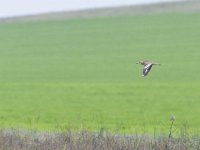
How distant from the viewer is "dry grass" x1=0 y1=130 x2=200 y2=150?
7810 mm

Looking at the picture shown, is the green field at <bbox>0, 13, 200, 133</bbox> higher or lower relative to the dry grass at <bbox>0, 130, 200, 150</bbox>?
higher

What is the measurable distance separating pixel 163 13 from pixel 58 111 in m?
39.7

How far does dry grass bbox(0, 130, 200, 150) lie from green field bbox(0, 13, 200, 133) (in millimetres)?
573

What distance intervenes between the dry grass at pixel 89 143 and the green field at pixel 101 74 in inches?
22.6

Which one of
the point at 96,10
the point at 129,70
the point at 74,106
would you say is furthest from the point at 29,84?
the point at 96,10

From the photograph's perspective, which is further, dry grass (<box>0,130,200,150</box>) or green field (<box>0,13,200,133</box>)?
green field (<box>0,13,200,133</box>)

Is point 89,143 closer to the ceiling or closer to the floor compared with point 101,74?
closer to the floor

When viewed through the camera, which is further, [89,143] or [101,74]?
[101,74]

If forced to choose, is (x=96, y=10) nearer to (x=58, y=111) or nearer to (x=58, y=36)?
(x=58, y=36)

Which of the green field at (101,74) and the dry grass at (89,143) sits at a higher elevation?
the green field at (101,74)

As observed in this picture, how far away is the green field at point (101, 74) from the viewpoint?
17.3 metres

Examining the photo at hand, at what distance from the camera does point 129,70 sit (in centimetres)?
3019

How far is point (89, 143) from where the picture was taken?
793 centimetres

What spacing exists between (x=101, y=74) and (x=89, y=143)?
2177cm
